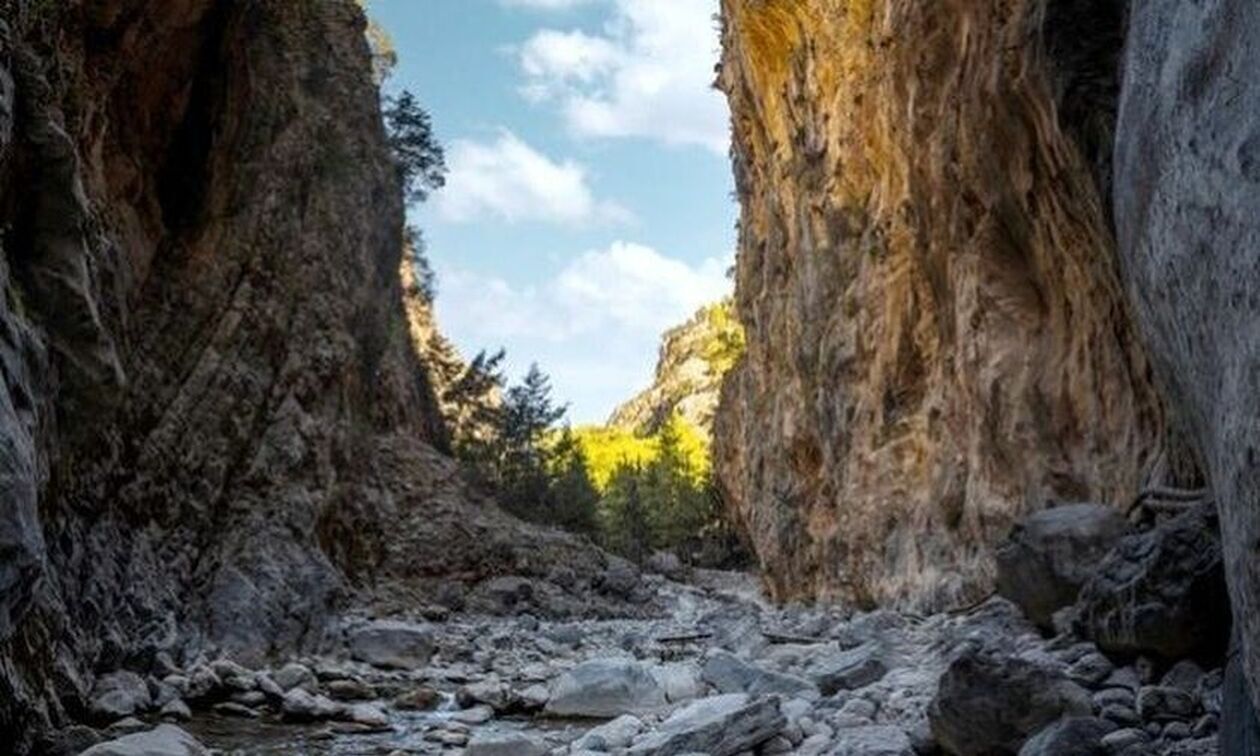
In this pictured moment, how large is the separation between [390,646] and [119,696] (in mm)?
5678

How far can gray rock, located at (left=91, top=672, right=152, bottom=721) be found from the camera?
31.0 ft

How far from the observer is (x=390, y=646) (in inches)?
600

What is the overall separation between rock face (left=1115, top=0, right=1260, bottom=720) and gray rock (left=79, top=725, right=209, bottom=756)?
6249 millimetres

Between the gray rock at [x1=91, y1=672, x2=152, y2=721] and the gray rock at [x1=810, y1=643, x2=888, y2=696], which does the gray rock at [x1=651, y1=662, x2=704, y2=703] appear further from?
the gray rock at [x1=91, y1=672, x2=152, y2=721]

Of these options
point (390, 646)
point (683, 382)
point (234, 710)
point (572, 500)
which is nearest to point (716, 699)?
point (234, 710)

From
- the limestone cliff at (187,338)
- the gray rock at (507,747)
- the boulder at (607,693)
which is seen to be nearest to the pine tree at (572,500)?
the limestone cliff at (187,338)

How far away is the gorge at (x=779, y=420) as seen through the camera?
16.9 feet

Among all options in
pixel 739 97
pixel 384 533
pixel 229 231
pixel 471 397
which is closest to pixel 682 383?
pixel 471 397

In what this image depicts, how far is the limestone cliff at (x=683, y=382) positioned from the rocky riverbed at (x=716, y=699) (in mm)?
73790

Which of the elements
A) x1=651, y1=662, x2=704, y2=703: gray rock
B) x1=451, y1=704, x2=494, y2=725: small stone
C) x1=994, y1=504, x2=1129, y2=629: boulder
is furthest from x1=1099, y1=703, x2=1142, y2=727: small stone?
x1=451, y1=704, x2=494, y2=725: small stone

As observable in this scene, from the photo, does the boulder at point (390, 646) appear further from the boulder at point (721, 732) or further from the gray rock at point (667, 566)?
the gray rock at point (667, 566)

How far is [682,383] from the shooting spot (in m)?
107

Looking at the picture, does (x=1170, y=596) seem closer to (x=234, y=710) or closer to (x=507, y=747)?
(x=507, y=747)

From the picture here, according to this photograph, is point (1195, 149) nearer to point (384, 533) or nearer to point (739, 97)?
point (384, 533)
